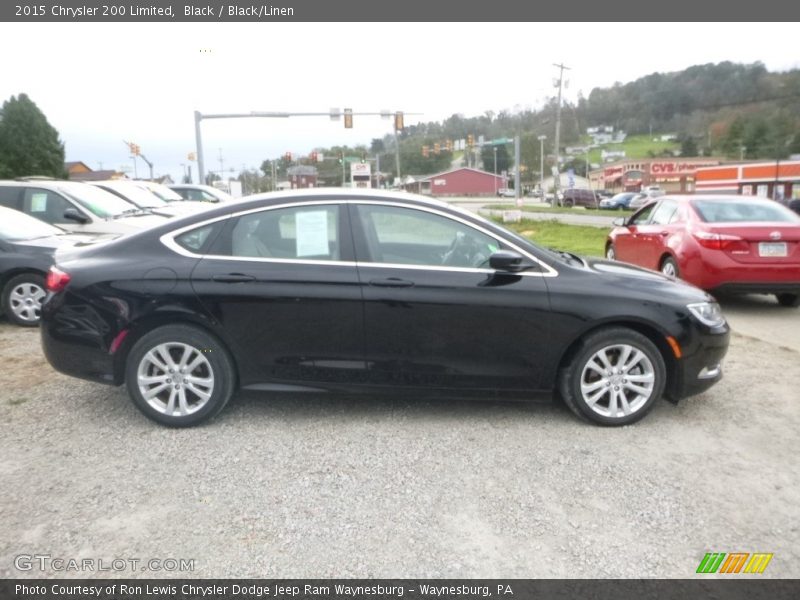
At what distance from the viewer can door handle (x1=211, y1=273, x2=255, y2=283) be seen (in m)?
4.11

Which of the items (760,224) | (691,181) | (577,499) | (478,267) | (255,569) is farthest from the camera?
(691,181)

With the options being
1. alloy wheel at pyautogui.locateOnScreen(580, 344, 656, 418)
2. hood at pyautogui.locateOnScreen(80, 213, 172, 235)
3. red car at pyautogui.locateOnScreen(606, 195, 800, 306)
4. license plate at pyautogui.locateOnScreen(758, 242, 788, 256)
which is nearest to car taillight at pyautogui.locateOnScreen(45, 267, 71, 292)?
alloy wheel at pyautogui.locateOnScreen(580, 344, 656, 418)

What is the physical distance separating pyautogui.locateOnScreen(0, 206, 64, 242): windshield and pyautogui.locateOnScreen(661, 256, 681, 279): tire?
7772mm

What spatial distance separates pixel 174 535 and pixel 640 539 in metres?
2.20

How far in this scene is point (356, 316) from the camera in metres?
4.09

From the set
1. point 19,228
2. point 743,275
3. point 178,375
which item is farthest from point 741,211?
point 19,228

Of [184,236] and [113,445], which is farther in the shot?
[184,236]

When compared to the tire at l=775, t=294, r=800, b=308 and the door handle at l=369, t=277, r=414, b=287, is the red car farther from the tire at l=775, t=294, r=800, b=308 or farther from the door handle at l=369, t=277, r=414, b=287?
the door handle at l=369, t=277, r=414, b=287

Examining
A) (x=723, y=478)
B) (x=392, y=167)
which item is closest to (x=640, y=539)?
(x=723, y=478)

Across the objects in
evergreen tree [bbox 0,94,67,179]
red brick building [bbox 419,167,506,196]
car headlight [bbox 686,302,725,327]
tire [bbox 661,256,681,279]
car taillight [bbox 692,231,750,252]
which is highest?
evergreen tree [bbox 0,94,67,179]

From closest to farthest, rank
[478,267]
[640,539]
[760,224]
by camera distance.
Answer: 1. [640,539]
2. [478,267]
3. [760,224]

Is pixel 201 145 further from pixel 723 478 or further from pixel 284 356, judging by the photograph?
pixel 723 478

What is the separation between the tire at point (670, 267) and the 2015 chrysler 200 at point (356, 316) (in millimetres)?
3791

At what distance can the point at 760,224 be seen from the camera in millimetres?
7324
